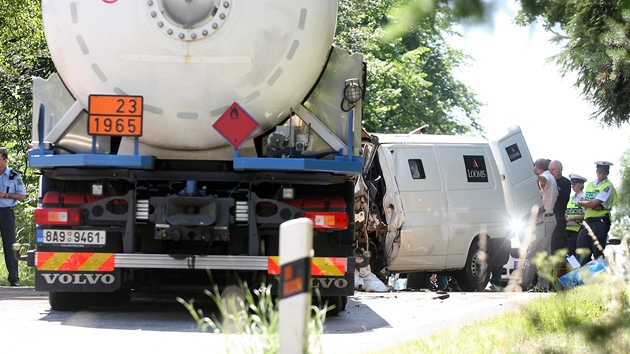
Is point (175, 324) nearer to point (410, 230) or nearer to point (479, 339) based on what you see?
point (479, 339)

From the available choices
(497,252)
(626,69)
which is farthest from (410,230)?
(626,69)

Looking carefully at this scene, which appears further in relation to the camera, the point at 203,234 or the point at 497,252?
the point at 497,252

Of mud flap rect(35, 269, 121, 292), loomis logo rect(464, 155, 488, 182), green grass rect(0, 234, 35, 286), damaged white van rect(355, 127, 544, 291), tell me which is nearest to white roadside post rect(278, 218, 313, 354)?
mud flap rect(35, 269, 121, 292)

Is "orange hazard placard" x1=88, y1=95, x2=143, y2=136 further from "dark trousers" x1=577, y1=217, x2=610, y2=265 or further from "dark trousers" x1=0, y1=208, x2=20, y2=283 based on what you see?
"dark trousers" x1=577, y1=217, x2=610, y2=265

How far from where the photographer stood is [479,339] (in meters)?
7.06

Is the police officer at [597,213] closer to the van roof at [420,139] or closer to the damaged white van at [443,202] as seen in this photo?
the damaged white van at [443,202]

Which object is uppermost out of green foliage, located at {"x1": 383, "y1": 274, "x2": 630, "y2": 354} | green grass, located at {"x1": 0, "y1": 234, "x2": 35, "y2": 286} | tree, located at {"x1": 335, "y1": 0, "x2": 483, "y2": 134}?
tree, located at {"x1": 335, "y1": 0, "x2": 483, "y2": 134}

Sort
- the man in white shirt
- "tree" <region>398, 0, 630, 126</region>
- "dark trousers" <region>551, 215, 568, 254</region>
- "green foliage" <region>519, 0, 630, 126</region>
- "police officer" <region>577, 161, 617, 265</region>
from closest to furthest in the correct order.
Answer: "tree" <region>398, 0, 630, 126</region>
"green foliage" <region>519, 0, 630, 126</region>
"police officer" <region>577, 161, 617, 265</region>
the man in white shirt
"dark trousers" <region>551, 215, 568, 254</region>

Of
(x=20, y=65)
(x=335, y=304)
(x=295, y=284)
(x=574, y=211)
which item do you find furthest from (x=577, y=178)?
(x=295, y=284)

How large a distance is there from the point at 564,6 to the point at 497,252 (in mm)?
11891

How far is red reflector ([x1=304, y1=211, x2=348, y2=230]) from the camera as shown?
997 cm

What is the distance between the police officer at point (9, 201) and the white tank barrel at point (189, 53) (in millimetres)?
5400

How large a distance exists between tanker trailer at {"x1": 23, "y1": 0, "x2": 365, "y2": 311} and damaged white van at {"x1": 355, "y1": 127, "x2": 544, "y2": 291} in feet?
14.4

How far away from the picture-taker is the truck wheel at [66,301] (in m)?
10.4
